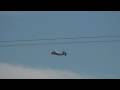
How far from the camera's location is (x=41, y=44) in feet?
6.68
